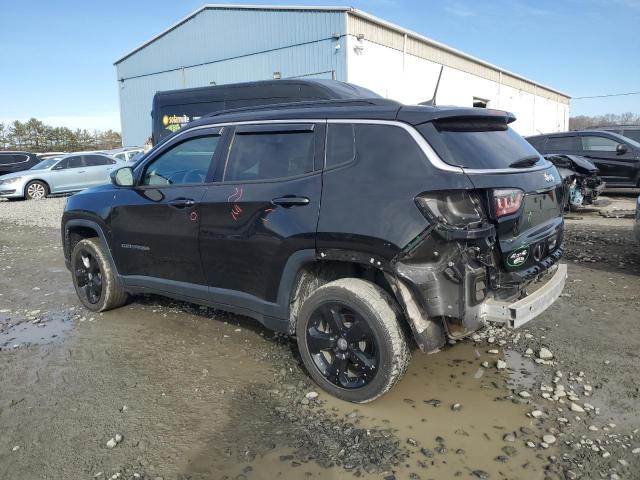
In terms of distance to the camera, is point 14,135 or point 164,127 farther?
point 14,135

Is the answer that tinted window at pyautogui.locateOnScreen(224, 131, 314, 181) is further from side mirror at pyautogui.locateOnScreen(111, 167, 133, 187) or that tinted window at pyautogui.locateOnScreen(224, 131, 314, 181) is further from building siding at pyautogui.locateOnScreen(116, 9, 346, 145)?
building siding at pyautogui.locateOnScreen(116, 9, 346, 145)

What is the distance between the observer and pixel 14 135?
42.5m

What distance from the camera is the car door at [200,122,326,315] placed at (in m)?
3.36

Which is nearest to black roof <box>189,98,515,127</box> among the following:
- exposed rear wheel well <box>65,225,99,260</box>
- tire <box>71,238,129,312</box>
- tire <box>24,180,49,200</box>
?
tire <box>71,238,129,312</box>

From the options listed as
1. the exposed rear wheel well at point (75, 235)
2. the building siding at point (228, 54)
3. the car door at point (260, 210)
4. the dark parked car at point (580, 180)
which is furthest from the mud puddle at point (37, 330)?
the building siding at point (228, 54)

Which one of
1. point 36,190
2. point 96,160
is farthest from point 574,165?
point 36,190

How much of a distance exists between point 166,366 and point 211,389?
1.89ft

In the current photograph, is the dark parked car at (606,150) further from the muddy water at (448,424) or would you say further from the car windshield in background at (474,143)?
the muddy water at (448,424)

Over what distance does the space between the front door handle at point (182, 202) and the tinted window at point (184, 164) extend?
16cm

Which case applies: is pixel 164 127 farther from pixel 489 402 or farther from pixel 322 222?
pixel 489 402

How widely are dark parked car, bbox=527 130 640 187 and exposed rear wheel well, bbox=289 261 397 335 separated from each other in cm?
1036

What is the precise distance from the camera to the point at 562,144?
12.4 m

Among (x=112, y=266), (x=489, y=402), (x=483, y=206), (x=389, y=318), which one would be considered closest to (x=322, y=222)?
(x=389, y=318)

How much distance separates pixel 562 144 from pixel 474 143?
10.6 meters
